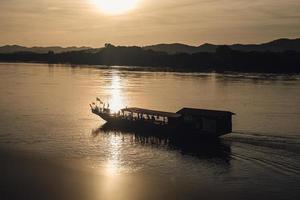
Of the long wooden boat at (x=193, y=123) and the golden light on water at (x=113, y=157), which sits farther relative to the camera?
the long wooden boat at (x=193, y=123)

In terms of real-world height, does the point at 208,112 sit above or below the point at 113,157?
above

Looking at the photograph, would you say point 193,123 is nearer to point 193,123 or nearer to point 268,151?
point 193,123

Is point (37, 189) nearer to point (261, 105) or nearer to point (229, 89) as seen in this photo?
point (261, 105)

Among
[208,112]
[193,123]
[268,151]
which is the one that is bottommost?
[268,151]

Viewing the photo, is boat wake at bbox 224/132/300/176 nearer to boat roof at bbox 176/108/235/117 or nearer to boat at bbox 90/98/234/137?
boat at bbox 90/98/234/137

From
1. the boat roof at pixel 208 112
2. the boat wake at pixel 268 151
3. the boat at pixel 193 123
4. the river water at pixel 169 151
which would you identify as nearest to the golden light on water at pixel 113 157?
the river water at pixel 169 151

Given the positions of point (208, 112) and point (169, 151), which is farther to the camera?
point (208, 112)

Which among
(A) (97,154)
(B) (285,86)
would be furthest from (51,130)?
(B) (285,86)

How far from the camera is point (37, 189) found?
32344 millimetres

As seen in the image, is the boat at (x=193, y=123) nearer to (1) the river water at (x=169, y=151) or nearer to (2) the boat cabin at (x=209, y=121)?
(2) the boat cabin at (x=209, y=121)

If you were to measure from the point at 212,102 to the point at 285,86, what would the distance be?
138 ft

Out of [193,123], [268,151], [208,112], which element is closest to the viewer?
[268,151]

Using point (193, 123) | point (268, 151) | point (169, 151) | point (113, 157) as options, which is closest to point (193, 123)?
point (193, 123)

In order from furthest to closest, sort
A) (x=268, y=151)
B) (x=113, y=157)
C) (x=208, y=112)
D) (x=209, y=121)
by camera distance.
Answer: (x=208, y=112) < (x=209, y=121) < (x=268, y=151) < (x=113, y=157)
